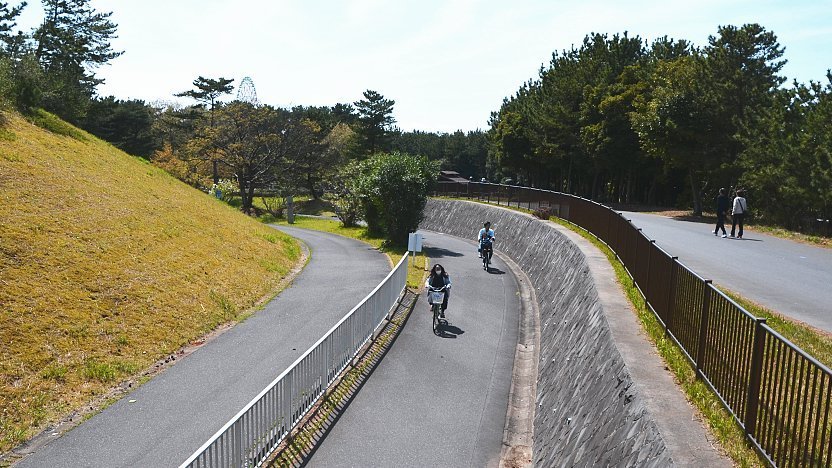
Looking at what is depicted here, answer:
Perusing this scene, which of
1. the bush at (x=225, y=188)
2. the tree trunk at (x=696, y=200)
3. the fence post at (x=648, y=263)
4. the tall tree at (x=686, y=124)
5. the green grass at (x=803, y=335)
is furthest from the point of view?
the bush at (x=225, y=188)

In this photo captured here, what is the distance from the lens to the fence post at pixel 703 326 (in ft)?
20.8

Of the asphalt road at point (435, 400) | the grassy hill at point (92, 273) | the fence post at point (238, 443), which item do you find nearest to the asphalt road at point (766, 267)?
the asphalt road at point (435, 400)

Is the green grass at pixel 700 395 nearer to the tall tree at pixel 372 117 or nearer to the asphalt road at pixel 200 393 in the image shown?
the asphalt road at pixel 200 393

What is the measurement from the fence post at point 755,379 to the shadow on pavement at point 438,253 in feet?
69.6

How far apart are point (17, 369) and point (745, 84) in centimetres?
3241

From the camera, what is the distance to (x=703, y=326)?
6461 millimetres

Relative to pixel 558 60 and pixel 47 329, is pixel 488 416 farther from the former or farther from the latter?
pixel 558 60

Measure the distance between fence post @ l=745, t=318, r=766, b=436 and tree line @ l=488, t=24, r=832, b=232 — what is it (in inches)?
762

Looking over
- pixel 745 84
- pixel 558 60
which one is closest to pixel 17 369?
pixel 745 84

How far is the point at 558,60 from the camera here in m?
57.7

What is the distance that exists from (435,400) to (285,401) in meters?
3.15

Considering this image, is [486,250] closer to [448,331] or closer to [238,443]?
[448,331]

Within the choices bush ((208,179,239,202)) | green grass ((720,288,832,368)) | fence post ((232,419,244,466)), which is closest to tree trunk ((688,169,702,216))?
green grass ((720,288,832,368))

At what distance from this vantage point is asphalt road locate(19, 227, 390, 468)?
27.1 ft
